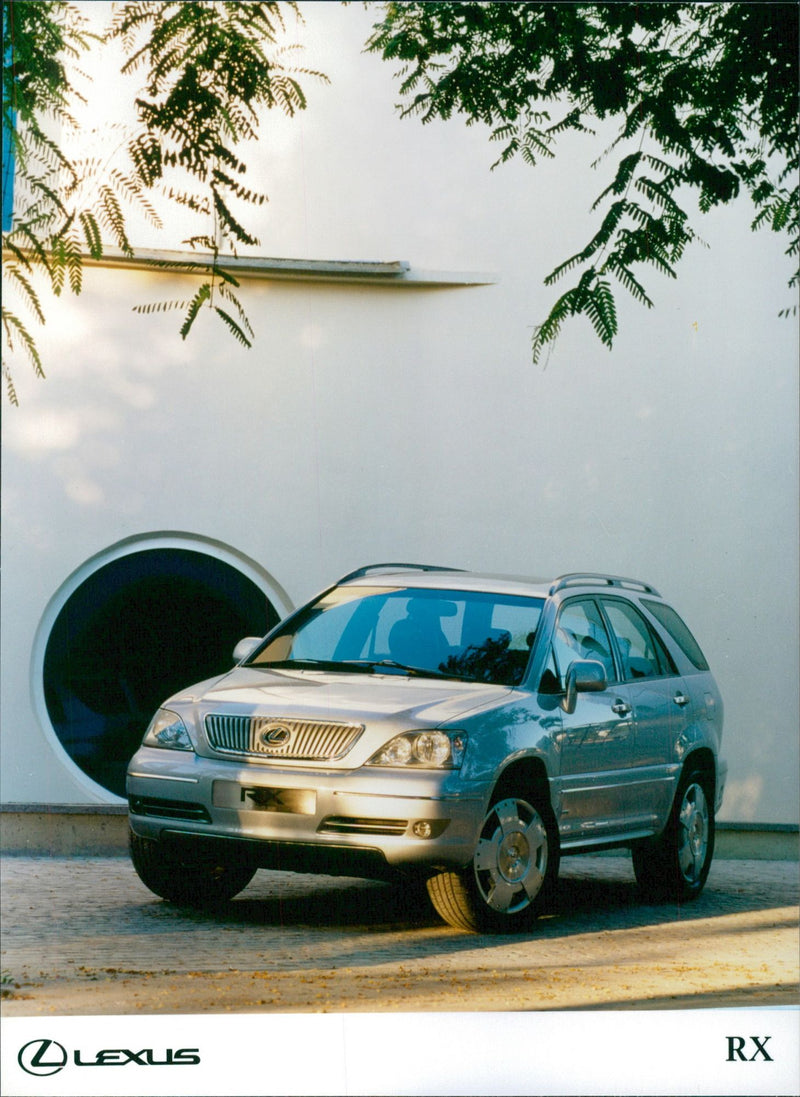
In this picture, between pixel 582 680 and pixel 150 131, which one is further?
pixel 150 131

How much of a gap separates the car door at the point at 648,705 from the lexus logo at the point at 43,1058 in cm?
250

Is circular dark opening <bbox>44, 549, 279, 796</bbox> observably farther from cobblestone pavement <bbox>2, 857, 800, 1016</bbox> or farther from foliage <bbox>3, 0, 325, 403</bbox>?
foliage <bbox>3, 0, 325, 403</bbox>

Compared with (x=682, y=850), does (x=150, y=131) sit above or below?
above

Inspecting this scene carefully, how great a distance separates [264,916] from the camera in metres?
5.44

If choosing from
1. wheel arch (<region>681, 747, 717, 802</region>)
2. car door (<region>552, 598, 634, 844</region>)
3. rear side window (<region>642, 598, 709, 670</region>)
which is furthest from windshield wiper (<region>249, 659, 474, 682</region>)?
wheel arch (<region>681, 747, 717, 802</region>)

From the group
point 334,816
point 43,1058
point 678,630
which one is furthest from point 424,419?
point 43,1058

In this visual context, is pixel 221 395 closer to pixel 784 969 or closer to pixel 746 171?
pixel 746 171

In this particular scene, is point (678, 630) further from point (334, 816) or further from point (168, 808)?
point (168, 808)

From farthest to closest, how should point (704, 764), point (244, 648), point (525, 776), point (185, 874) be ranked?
1. point (704, 764)
2. point (244, 648)
3. point (525, 776)
4. point (185, 874)

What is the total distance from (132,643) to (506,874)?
6.54 ft

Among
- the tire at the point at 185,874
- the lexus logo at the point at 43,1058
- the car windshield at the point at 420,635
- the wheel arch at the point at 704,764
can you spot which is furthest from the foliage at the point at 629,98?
the lexus logo at the point at 43,1058

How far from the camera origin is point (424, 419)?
6082mm

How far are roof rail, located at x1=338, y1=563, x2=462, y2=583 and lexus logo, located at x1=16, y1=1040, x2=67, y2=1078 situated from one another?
220 centimetres

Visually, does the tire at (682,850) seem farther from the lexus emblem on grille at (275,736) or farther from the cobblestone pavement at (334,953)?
the lexus emblem on grille at (275,736)
